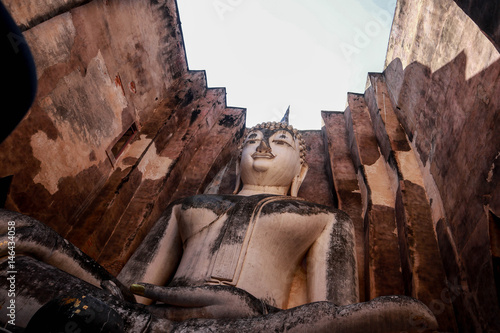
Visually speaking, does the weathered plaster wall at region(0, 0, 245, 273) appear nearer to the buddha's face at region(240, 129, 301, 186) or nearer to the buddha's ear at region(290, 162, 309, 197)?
the buddha's face at region(240, 129, 301, 186)

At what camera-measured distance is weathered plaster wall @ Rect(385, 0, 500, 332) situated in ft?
8.23

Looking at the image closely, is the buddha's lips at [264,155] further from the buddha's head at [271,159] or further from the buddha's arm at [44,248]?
the buddha's arm at [44,248]

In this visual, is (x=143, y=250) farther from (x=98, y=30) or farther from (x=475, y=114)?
(x=475, y=114)

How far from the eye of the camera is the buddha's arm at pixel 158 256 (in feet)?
9.50

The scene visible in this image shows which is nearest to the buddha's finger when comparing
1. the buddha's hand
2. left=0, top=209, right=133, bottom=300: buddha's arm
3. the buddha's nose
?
the buddha's hand

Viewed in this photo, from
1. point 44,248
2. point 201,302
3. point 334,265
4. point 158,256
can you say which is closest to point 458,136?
point 334,265

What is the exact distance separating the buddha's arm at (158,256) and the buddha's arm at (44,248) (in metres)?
0.73

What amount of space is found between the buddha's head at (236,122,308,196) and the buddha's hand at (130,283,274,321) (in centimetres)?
186

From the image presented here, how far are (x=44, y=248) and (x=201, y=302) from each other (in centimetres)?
89

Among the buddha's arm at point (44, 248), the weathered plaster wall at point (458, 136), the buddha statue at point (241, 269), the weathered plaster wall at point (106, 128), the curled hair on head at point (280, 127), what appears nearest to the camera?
the buddha statue at point (241, 269)

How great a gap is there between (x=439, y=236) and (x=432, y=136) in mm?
1047

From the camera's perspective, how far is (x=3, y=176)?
2906 millimetres

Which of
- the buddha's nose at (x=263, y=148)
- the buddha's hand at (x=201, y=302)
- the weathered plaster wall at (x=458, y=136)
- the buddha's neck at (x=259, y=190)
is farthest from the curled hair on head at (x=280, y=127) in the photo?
the buddha's hand at (x=201, y=302)

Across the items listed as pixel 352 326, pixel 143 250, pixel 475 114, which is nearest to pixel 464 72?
pixel 475 114
